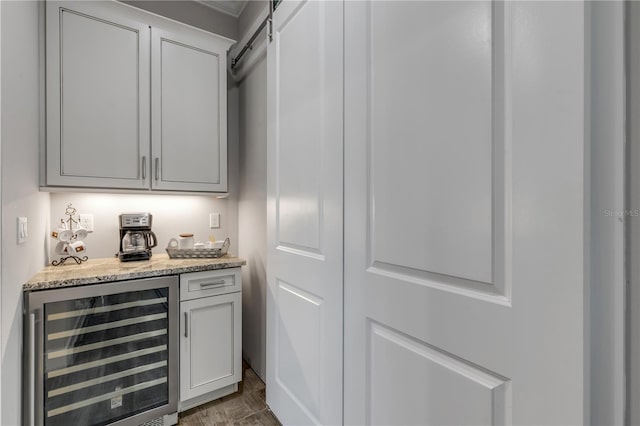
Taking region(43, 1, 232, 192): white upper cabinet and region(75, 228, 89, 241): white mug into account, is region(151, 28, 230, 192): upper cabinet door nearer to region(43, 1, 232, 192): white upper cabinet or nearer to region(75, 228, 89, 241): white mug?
region(43, 1, 232, 192): white upper cabinet

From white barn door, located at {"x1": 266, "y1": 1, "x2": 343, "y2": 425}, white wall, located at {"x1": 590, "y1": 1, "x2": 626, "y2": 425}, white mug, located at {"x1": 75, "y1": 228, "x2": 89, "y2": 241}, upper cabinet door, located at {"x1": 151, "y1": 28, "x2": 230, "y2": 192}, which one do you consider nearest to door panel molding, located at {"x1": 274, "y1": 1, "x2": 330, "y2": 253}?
white barn door, located at {"x1": 266, "y1": 1, "x2": 343, "y2": 425}

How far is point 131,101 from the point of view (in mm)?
1900

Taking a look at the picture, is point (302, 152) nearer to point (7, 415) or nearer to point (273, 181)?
point (273, 181)

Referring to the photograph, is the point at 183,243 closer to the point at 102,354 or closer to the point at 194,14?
the point at 102,354

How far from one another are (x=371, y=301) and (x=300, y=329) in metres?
0.58

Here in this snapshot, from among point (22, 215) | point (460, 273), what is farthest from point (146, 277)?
point (460, 273)

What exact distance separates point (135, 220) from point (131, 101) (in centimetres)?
79

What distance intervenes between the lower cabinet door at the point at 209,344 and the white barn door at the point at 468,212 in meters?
1.11

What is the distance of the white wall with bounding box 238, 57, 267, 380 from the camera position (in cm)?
219

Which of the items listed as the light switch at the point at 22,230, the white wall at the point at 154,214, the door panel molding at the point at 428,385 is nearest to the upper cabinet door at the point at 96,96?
the white wall at the point at 154,214

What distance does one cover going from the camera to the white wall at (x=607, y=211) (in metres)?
0.55

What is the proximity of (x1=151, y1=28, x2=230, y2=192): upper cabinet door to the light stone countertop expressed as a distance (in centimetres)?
55

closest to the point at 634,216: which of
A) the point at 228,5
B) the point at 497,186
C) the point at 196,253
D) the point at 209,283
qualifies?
the point at 497,186

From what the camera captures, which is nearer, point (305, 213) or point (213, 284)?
point (305, 213)
